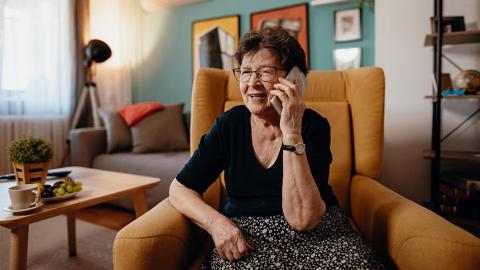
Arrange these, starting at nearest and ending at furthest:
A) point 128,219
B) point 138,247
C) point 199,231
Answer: point 138,247
point 199,231
point 128,219

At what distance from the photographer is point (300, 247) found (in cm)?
80

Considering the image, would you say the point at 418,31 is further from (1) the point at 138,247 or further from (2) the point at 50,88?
(2) the point at 50,88

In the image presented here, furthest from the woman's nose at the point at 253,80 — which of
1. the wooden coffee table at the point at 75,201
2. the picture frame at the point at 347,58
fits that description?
the picture frame at the point at 347,58

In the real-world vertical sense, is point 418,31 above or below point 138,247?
above

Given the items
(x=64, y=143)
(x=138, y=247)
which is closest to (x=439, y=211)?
(x=138, y=247)

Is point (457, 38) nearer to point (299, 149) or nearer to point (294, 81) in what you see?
point (294, 81)

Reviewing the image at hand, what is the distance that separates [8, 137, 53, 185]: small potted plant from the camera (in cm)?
122

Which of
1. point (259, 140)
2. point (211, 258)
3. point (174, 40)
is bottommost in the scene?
point (211, 258)

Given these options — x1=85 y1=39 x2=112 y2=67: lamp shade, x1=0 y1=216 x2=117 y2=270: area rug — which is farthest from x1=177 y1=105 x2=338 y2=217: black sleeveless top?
x1=85 y1=39 x2=112 y2=67: lamp shade

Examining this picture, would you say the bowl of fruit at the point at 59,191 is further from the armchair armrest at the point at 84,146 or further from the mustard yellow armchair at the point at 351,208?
the armchair armrest at the point at 84,146

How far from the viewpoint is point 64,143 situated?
291 centimetres

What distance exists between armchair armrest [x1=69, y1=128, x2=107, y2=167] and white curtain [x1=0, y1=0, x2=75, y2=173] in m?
0.42

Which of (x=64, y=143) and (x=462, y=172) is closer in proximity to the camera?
(x=462, y=172)

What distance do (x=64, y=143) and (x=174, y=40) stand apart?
5.20 feet
